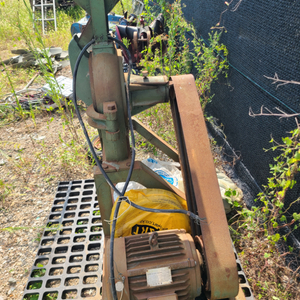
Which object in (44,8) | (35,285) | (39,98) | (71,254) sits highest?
(44,8)

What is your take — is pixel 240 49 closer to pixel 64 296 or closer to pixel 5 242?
pixel 64 296

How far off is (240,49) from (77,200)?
90.6 inches

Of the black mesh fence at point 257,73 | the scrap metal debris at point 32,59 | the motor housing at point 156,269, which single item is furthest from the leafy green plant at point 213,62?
the scrap metal debris at point 32,59

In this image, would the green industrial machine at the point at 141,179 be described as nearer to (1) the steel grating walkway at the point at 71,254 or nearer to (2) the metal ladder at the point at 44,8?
(1) the steel grating walkway at the point at 71,254

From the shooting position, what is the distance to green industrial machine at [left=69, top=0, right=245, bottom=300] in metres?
1.09

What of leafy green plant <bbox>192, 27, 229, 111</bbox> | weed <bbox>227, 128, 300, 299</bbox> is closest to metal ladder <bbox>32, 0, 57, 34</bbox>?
leafy green plant <bbox>192, 27, 229, 111</bbox>

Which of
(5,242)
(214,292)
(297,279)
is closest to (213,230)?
(214,292)

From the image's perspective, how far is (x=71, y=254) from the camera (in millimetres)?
1963

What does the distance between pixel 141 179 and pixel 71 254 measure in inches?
39.3

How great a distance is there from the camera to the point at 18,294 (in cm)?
183

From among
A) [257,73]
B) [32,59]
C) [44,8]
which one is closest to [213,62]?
[257,73]

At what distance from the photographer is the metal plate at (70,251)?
1.77m

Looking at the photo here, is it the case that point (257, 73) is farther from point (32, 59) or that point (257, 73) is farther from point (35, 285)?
point (32, 59)

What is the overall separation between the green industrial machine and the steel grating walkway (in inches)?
27.5
